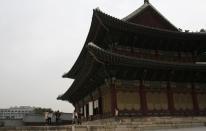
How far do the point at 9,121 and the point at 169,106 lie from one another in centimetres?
3477

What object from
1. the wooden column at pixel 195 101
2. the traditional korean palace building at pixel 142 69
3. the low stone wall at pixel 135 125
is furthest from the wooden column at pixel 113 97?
the wooden column at pixel 195 101

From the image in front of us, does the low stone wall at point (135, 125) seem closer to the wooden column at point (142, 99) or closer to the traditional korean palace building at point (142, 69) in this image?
the traditional korean palace building at point (142, 69)

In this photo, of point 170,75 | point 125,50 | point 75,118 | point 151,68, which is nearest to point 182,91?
point 170,75

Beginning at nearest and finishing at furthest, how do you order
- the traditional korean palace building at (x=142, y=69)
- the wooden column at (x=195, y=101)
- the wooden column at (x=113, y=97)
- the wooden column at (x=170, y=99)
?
the wooden column at (x=113, y=97), the traditional korean palace building at (x=142, y=69), the wooden column at (x=170, y=99), the wooden column at (x=195, y=101)

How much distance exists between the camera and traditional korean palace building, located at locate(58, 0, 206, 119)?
22422 millimetres

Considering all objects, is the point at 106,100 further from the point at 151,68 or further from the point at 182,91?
the point at 182,91

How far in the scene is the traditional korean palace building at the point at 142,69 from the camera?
22.4m

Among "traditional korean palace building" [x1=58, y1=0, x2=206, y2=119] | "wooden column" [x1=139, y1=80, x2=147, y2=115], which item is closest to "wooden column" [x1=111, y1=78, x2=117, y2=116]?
"traditional korean palace building" [x1=58, y1=0, x2=206, y2=119]

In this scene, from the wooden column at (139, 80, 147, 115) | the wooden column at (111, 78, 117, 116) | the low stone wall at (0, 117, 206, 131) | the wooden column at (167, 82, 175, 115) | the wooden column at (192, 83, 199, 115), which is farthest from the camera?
the wooden column at (192, 83, 199, 115)

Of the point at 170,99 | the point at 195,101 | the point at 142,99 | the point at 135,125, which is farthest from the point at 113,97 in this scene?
the point at 195,101

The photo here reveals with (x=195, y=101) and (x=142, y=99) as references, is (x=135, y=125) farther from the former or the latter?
(x=195, y=101)

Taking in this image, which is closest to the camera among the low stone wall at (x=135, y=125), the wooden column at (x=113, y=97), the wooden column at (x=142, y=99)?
the low stone wall at (x=135, y=125)

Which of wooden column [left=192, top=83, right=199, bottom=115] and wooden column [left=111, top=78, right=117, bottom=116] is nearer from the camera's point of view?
wooden column [left=111, top=78, right=117, bottom=116]

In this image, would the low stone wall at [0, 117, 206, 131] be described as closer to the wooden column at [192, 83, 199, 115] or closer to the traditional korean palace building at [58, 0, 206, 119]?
the traditional korean palace building at [58, 0, 206, 119]
